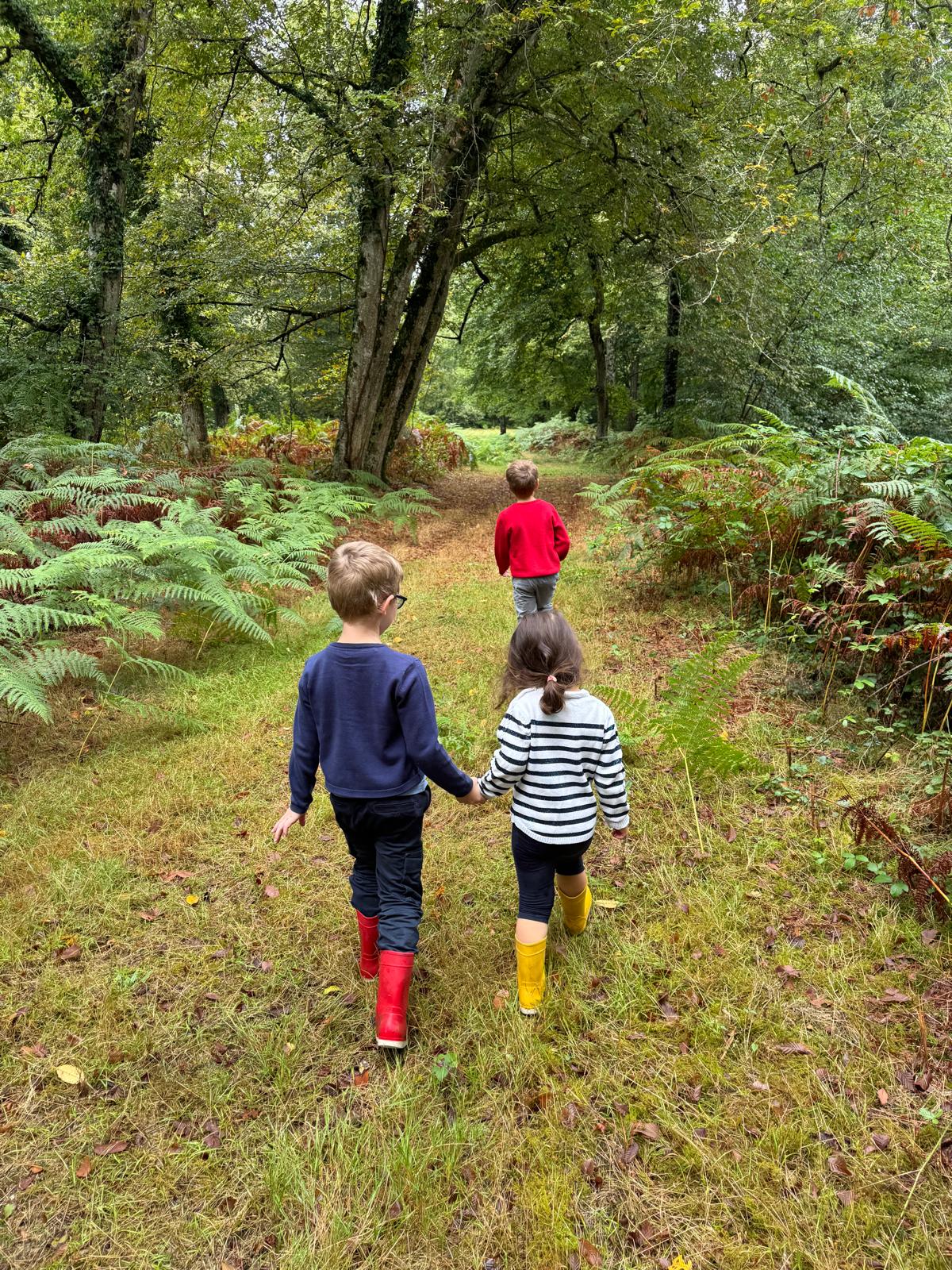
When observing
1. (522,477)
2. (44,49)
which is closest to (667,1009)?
(522,477)

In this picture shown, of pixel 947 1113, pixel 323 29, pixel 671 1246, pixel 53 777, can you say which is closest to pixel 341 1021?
pixel 671 1246

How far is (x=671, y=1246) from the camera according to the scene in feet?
6.31

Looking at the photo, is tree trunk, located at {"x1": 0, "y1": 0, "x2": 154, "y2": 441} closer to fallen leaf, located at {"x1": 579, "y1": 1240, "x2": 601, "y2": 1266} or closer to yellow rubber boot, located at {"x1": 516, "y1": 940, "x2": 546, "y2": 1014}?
yellow rubber boot, located at {"x1": 516, "y1": 940, "x2": 546, "y2": 1014}

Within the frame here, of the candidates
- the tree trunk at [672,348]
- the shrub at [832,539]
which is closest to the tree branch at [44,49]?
the shrub at [832,539]

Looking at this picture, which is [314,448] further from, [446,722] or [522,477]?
[446,722]

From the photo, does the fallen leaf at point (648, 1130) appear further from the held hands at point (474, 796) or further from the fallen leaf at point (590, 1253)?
the held hands at point (474, 796)

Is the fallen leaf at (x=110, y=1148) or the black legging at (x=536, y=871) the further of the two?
the black legging at (x=536, y=871)

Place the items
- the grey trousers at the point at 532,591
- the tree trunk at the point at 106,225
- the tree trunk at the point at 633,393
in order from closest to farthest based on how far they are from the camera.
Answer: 1. the grey trousers at the point at 532,591
2. the tree trunk at the point at 106,225
3. the tree trunk at the point at 633,393

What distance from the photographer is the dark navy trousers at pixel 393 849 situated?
8.12 ft

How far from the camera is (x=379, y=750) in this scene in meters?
2.42

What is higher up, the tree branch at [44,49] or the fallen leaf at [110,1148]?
the tree branch at [44,49]

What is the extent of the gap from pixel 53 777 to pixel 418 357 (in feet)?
33.1

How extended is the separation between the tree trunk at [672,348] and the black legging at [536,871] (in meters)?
14.4

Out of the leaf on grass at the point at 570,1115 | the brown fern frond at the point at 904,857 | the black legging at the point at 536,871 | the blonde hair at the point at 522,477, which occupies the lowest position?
the leaf on grass at the point at 570,1115
